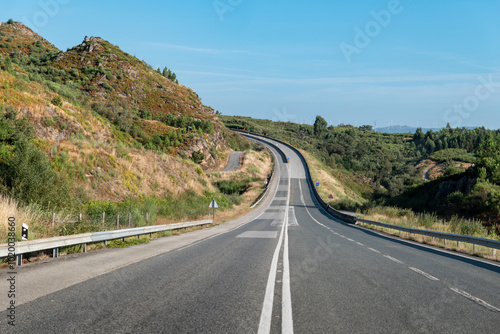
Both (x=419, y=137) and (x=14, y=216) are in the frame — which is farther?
(x=419, y=137)

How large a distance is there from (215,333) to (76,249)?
27.1ft

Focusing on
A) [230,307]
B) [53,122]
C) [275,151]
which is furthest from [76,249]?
[275,151]

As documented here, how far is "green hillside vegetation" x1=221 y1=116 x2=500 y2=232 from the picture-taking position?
121 feet

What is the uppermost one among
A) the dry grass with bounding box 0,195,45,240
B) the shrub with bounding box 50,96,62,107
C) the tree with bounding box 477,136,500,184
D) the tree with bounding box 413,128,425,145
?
the tree with bounding box 413,128,425,145

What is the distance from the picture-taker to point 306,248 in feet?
45.3

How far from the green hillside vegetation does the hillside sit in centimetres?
2432

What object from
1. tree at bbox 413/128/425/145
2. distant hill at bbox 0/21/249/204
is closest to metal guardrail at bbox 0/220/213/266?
distant hill at bbox 0/21/249/204

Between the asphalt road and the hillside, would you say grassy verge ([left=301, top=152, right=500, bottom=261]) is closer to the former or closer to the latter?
the asphalt road

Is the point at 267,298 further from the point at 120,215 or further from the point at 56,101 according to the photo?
the point at 56,101

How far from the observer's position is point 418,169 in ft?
364

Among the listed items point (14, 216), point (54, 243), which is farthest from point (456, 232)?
point (14, 216)

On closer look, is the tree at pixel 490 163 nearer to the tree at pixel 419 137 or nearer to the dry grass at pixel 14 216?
the dry grass at pixel 14 216

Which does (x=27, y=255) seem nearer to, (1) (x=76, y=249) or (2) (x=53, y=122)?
(1) (x=76, y=249)

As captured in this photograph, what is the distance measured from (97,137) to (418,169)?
93.1m
